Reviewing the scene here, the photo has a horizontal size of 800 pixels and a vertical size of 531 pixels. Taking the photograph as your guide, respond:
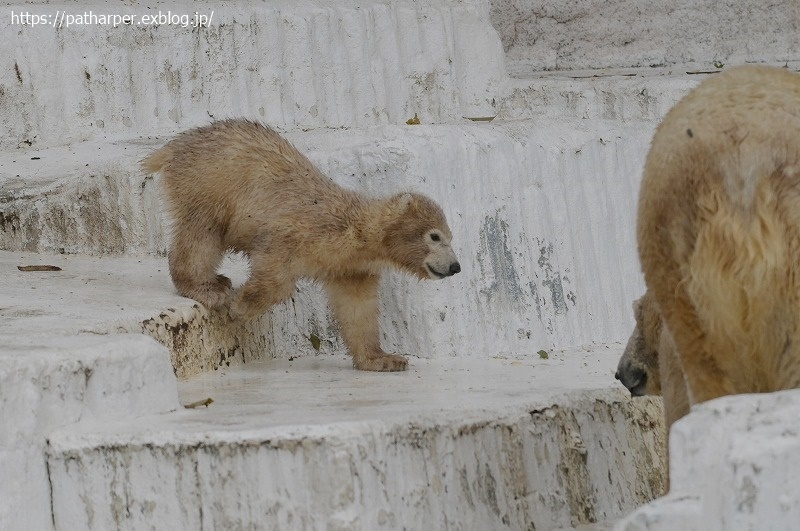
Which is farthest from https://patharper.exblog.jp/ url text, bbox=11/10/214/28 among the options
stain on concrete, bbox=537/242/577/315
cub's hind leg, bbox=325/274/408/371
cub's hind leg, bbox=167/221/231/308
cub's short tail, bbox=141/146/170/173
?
stain on concrete, bbox=537/242/577/315

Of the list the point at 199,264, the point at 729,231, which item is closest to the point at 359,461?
the point at 729,231

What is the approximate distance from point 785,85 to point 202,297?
3643 mm

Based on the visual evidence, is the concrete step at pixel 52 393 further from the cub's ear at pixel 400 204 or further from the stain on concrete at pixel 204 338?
the cub's ear at pixel 400 204

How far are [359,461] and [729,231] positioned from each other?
1577mm

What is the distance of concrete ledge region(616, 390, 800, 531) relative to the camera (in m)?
3.02

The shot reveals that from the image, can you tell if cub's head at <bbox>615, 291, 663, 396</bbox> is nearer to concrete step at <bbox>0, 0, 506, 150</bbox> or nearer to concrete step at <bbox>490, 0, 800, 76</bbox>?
concrete step at <bbox>0, 0, 506, 150</bbox>

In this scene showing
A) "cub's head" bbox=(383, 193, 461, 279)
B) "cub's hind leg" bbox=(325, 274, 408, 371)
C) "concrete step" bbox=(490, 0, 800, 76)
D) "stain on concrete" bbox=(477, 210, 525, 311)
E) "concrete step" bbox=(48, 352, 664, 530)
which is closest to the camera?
"concrete step" bbox=(48, 352, 664, 530)

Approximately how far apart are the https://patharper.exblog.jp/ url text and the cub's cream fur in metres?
2.24

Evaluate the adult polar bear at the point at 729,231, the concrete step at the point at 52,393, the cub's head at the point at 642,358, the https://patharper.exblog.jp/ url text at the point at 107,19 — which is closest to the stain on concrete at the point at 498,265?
the cub's head at the point at 642,358

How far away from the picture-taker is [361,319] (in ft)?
23.0

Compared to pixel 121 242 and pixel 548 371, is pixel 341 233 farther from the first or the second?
pixel 121 242

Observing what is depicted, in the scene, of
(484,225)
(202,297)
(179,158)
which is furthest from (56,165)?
(484,225)

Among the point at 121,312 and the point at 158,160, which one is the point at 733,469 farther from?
the point at 158,160

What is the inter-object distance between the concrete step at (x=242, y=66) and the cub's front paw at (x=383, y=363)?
315cm
